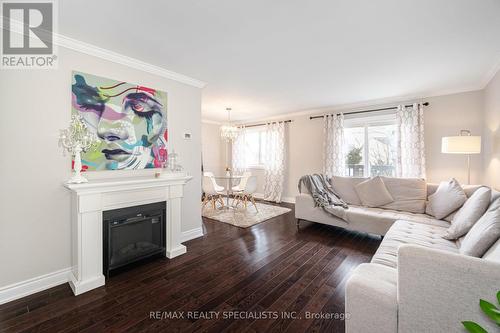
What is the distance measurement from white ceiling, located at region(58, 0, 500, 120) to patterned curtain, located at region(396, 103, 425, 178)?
2.05ft

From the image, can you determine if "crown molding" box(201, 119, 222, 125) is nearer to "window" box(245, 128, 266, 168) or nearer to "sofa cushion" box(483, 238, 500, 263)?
"window" box(245, 128, 266, 168)

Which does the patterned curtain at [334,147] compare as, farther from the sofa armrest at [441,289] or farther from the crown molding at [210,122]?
the sofa armrest at [441,289]

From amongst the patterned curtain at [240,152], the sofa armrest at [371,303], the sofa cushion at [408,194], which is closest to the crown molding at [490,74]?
the sofa cushion at [408,194]

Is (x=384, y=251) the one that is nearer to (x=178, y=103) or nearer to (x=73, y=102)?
(x=178, y=103)

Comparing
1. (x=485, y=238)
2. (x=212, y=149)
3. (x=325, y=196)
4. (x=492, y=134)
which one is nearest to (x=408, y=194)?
(x=325, y=196)

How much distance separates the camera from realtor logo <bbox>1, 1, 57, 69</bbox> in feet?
5.82

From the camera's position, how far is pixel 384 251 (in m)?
1.92

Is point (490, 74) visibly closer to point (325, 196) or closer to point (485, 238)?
point (325, 196)

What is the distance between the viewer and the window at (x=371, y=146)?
4539 mm

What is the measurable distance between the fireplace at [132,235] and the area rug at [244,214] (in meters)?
1.63

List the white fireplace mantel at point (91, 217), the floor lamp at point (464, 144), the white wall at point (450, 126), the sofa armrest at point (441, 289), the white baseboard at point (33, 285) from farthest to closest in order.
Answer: the white wall at point (450, 126) → the floor lamp at point (464, 144) → the white fireplace mantel at point (91, 217) → the white baseboard at point (33, 285) → the sofa armrest at point (441, 289)

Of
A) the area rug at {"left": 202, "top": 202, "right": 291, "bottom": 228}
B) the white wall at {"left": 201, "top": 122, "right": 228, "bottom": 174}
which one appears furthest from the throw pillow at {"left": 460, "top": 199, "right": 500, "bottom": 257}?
the white wall at {"left": 201, "top": 122, "right": 228, "bottom": 174}

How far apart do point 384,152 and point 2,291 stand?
19.7 ft

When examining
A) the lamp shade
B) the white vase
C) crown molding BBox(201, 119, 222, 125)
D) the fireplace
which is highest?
crown molding BBox(201, 119, 222, 125)
